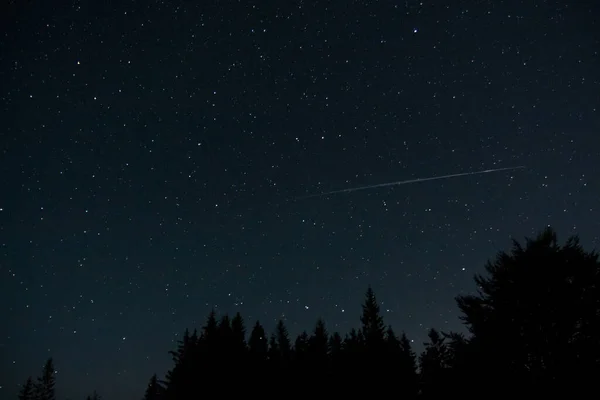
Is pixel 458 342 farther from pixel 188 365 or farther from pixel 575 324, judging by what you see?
pixel 188 365

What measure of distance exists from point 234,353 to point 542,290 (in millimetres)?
19711

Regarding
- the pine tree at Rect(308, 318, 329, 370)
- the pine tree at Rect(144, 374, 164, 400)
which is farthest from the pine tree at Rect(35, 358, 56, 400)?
the pine tree at Rect(308, 318, 329, 370)

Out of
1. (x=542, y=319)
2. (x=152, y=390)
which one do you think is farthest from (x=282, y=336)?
(x=542, y=319)

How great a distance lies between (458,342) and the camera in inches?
365

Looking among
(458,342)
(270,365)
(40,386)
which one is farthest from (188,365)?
(40,386)

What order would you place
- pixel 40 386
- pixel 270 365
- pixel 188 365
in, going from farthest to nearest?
pixel 40 386
pixel 270 365
pixel 188 365

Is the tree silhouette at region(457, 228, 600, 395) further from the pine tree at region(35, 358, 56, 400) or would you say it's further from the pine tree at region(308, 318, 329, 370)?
the pine tree at region(35, 358, 56, 400)

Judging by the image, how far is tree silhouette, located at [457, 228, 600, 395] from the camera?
7.65m

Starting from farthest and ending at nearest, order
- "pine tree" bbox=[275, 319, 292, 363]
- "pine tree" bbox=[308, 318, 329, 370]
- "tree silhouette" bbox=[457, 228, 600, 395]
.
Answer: "pine tree" bbox=[275, 319, 292, 363] < "pine tree" bbox=[308, 318, 329, 370] < "tree silhouette" bbox=[457, 228, 600, 395]

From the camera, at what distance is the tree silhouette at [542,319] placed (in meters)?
7.65

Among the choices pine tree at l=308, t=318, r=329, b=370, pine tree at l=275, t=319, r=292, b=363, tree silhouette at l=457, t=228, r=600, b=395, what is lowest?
tree silhouette at l=457, t=228, r=600, b=395

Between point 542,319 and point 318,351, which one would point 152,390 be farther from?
point 542,319

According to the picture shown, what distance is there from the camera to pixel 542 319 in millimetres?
8273

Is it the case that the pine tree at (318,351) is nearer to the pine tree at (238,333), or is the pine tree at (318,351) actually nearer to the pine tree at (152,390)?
the pine tree at (238,333)
